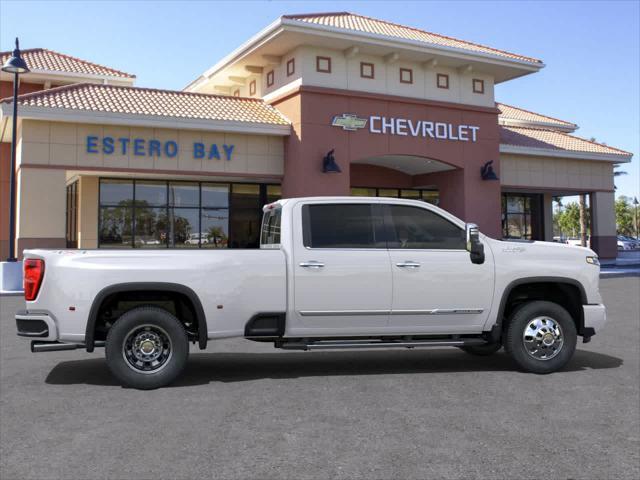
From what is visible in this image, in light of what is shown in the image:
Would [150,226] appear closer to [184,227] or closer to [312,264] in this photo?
[184,227]

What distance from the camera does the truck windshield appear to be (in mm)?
7481

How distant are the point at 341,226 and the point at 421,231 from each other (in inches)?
39.1

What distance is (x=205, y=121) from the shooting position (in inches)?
854

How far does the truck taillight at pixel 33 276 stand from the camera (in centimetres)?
642

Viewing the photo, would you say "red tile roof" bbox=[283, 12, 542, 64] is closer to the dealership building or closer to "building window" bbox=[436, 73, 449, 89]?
the dealership building

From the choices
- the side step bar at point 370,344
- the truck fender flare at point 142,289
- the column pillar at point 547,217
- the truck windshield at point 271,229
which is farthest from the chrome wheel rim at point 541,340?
the column pillar at point 547,217

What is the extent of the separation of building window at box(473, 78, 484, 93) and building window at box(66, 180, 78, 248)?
56.6ft

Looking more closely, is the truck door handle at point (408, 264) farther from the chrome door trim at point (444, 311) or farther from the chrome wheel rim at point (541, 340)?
the chrome wheel rim at point (541, 340)

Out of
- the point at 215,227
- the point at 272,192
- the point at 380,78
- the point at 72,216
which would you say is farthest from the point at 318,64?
the point at 72,216

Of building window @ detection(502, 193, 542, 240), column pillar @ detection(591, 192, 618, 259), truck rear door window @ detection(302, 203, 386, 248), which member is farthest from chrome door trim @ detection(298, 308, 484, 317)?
column pillar @ detection(591, 192, 618, 259)

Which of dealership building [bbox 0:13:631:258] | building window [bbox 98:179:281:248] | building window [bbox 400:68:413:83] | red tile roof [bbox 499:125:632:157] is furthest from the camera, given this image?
red tile roof [bbox 499:125:632:157]

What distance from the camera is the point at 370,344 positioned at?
6969mm

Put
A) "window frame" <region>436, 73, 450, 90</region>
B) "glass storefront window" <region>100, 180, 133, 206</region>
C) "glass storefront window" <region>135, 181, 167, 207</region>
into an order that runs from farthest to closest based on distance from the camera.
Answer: "window frame" <region>436, 73, 450, 90</region>
"glass storefront window" <region>135, 181, 167, 207</region>
"glass storefront window" <region>100, 180, 133, 206</region>

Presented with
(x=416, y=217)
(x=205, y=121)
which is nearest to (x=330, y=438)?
(x=416, y=217)
